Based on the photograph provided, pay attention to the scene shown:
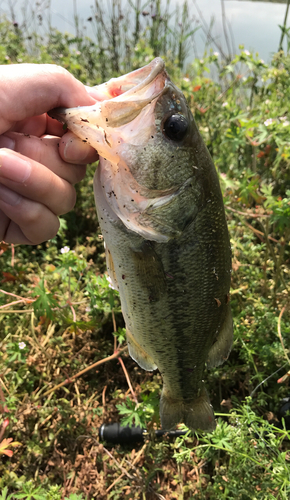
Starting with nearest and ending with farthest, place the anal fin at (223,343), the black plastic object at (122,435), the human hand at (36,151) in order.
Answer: the human hand at (36,151)
the anal fin at (223,343)
the black plastic object at (122,435)

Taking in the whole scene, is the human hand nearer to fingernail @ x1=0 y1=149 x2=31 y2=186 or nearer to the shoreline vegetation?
fingernail @ x1=0 y1=149 x2=31 y2=186

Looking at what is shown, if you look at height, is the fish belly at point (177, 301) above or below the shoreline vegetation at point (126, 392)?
above

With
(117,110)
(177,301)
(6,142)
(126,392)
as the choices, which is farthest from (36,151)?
(126,392)

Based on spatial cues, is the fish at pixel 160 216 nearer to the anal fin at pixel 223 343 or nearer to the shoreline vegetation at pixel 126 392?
the anal fin at pixel 223 343

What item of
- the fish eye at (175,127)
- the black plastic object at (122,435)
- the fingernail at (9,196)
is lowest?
the black plastic object at (122,435)

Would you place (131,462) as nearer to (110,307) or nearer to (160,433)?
(160,433)

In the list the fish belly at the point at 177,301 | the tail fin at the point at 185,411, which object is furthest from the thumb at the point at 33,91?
the tail fin at the point at 185,411

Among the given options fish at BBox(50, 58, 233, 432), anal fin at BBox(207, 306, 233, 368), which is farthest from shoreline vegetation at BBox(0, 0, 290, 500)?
fish at BBox(50, 58, 233, 432)
